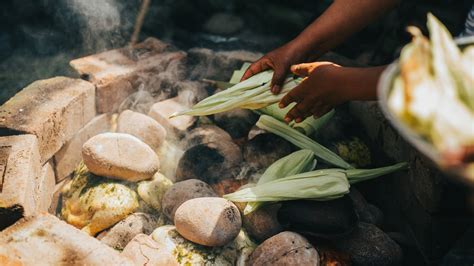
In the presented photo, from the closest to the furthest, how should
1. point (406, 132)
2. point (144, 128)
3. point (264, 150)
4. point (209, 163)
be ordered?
1. point (406, 132)
2. point (209, 163)
3. point (264, 150)
4. point (144, 128)

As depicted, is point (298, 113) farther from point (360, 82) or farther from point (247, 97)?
point (360, 82)

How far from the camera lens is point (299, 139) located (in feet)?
12.8

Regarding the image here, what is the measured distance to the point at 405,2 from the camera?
17.9ft

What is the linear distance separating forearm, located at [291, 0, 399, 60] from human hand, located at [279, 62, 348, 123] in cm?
39

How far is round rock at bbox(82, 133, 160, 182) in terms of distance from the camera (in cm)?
355

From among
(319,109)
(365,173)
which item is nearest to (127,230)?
(319,109)

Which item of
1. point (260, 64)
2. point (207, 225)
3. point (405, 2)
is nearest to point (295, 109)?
point (260, 64)

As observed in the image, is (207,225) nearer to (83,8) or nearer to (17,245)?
(17,245)

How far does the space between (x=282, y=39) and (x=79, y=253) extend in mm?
4965

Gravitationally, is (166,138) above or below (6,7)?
below

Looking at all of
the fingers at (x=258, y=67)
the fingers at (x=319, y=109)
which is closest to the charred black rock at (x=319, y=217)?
the fingers at (x=319, y=109)

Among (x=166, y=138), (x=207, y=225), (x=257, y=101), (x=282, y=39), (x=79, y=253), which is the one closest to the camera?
(x=79, y=253)

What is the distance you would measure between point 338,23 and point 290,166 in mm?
1361

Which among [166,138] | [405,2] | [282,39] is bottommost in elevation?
[166,138]
